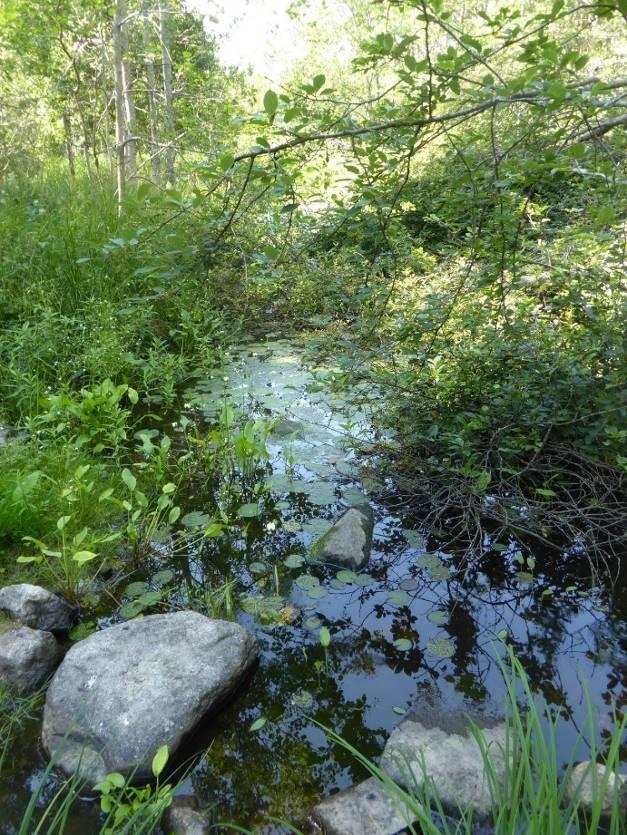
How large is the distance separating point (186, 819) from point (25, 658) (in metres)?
0.90

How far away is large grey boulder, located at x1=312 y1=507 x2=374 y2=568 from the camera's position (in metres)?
2.99

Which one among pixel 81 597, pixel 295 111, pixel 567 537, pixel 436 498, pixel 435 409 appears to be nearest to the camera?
pixel 295 111

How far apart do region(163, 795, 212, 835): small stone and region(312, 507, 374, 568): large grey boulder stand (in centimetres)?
133

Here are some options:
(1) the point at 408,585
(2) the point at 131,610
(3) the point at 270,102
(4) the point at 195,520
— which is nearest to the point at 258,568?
(4) the point at 195,520

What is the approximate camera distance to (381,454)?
3.65 metres

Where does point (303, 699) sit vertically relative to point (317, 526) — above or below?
below

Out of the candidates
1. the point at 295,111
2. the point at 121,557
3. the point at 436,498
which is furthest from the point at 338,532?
the point at 295,111

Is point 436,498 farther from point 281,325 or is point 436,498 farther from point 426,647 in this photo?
point 281,325

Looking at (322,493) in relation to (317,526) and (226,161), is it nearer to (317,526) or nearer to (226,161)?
(317,526)

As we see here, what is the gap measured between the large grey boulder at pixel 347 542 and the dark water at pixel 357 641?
3.1 inches

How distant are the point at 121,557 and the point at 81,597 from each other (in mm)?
321

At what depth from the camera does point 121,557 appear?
2.98m

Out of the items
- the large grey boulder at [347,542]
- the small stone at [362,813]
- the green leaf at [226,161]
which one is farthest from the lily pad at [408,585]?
the green leaf at [226,161]

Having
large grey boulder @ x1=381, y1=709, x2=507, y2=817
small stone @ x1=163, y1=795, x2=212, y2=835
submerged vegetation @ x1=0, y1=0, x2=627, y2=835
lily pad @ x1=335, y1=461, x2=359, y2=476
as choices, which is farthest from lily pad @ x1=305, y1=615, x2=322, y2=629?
lily pad @ x1=335, y1=461, x2=359, y2=476
